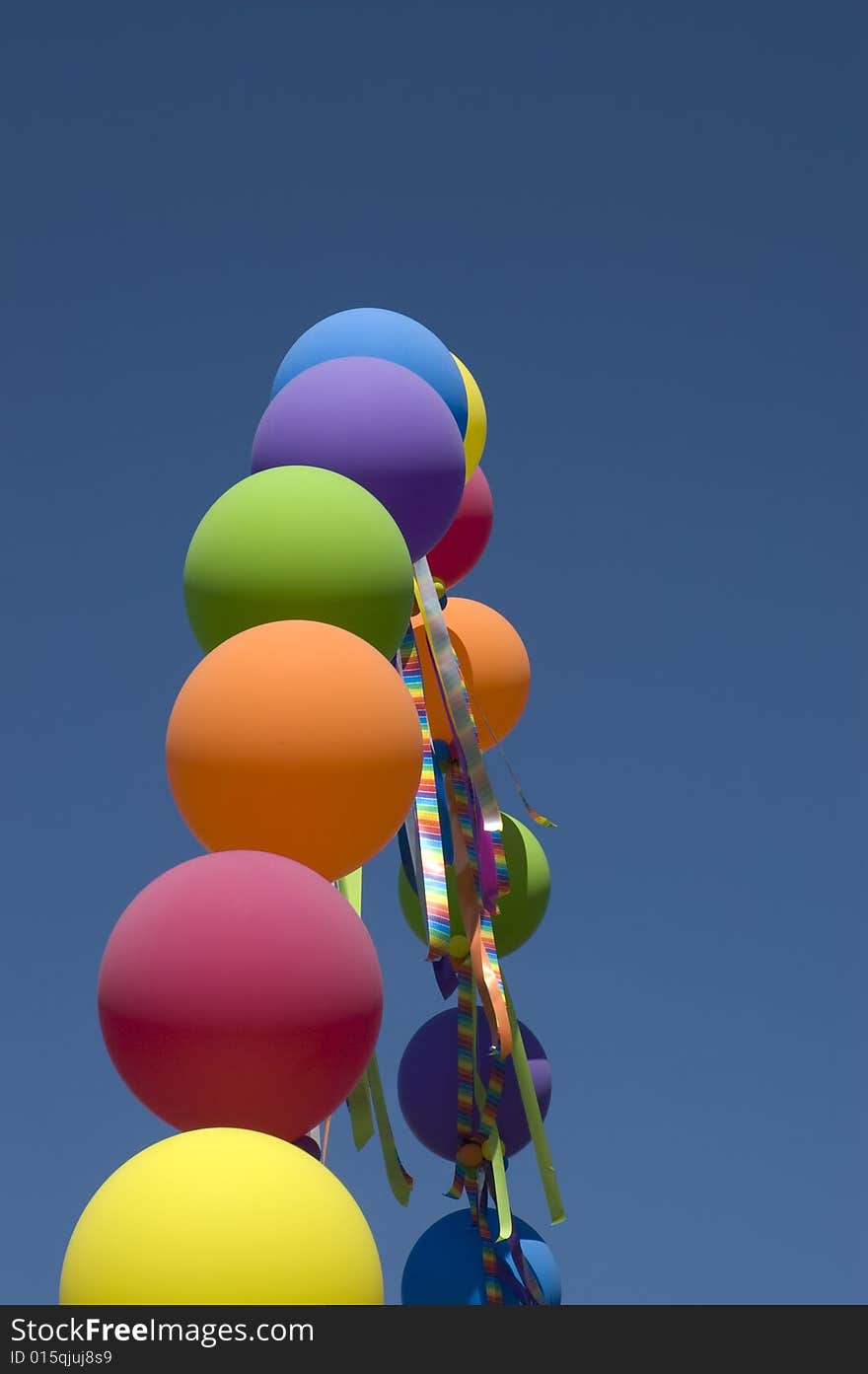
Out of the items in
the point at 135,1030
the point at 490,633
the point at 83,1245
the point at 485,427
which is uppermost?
the point at 485,427

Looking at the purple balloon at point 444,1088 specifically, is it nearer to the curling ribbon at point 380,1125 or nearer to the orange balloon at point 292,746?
the curling ribbon at point 380,1125

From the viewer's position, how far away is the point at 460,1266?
6.18 meters

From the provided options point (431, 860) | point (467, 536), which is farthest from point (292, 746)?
point (467, 536)

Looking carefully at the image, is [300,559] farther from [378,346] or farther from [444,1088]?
[444,1088]

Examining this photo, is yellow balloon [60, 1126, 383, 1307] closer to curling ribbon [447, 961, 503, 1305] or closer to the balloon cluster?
the balloon cluster

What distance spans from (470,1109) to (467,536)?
92.3 inches

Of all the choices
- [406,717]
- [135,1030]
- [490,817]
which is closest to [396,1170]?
[490,817]

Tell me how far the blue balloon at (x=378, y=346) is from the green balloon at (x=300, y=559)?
3.86 ft

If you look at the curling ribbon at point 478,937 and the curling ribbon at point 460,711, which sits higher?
the curling ribbon at point 460,711

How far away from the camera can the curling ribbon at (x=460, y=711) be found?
19.9 feet

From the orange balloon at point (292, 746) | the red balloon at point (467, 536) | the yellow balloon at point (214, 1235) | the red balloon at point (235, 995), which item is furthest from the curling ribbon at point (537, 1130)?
the yellow balloon at point (214, 1235)

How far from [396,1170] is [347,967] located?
95.1 inches
